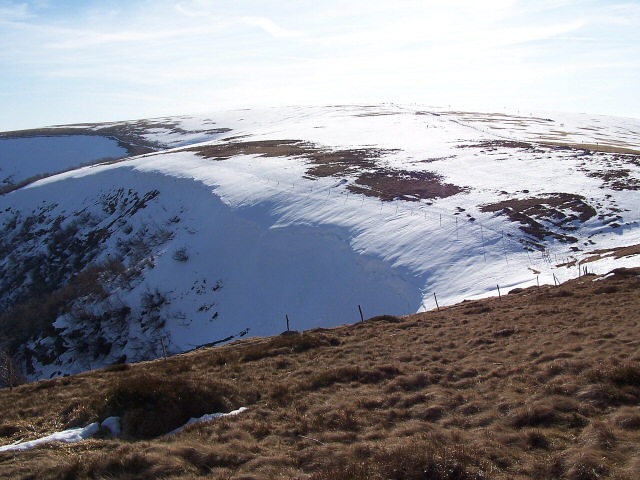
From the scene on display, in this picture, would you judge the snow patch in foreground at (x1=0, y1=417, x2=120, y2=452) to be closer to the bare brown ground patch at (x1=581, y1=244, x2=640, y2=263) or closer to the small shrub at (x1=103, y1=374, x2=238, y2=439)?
the small shrub at (x1=103, y1=374, x2=238, y2=439)

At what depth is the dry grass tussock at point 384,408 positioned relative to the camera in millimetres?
8492

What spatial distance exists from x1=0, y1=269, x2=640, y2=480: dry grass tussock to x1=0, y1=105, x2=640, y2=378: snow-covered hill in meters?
13.8

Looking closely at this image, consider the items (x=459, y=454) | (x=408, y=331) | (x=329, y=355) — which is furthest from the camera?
(x=408, y=331)

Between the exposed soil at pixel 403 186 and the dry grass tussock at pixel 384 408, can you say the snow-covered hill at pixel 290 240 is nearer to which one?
Answer: the exposed soil at pixel 403 186

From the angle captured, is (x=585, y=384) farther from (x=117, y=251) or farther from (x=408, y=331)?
(x=117, y=251)

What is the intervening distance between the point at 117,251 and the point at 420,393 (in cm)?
4646

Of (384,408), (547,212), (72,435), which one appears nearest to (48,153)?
(547,212)

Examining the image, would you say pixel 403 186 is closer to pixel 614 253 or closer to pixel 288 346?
pixel 614 253

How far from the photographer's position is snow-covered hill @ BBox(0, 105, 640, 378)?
35.6 m

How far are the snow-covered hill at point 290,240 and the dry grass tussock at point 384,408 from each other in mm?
13798

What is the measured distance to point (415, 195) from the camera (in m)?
49.1

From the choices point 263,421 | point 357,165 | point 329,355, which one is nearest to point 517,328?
point 329,355

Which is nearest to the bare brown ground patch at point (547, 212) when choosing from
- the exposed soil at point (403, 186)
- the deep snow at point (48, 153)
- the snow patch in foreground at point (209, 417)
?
the exposed soil at point (403, 186)

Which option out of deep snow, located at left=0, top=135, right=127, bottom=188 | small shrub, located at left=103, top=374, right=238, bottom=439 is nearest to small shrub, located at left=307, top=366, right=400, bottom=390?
small shrub, located at left=103, top=374, right=238, bottom=439
